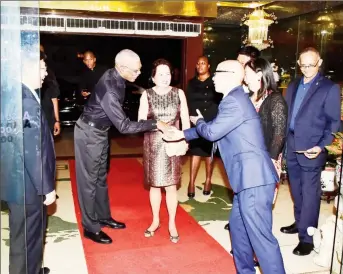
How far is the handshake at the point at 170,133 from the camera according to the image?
320 cm

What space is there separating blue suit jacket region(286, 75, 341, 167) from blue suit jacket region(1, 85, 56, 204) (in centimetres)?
208

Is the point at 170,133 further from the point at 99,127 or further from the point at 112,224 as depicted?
the point at 112,224

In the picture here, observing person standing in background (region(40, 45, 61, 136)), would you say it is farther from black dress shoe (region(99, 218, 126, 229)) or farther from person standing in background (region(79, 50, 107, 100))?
black dress shoe (region(99, 218, 126, 229))

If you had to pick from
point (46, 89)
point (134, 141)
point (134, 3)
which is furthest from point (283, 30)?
point (46, 89)

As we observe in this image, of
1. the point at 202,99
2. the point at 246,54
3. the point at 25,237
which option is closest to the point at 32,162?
the point at 25,237

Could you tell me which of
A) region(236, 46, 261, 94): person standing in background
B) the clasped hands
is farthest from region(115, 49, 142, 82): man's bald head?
region(236, 46, 261, 94): person standing in background

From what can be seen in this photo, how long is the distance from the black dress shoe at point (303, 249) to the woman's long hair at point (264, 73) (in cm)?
137

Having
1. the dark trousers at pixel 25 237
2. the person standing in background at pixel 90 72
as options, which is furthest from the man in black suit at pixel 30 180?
the person standing in background at pixel 90 72

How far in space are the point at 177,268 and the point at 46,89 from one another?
8.41 feet

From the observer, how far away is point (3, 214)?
195 centimetres

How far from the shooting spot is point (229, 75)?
2.68 metres

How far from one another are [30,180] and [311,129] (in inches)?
89.9

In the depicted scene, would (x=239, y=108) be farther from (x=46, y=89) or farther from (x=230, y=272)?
(x=46, y=89)

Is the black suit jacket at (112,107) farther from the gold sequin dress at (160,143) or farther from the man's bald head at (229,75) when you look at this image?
the man's bald head at (229,75)
